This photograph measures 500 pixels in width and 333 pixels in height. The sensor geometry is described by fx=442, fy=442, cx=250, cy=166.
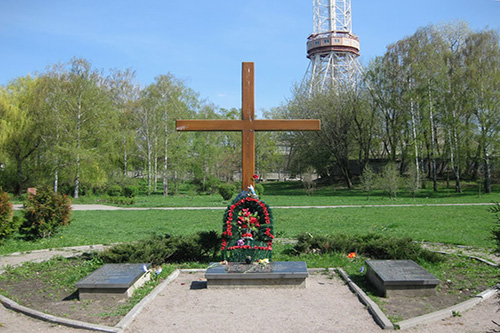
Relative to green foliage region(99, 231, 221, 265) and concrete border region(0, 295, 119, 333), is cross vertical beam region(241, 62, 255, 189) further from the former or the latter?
concrete border region(0, 295, 119, 333)

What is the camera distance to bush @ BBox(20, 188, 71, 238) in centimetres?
1141

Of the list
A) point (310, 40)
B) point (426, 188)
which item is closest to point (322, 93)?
point (426, 188)

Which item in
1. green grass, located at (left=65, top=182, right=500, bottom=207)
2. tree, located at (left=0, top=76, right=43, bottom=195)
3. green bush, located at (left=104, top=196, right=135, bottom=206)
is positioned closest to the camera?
green grass, located at (left=65, top=182, right=500, bottom=207)

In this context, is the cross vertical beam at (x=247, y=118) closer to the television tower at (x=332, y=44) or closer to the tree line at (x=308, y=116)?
the tree line at (x=308, y=116)

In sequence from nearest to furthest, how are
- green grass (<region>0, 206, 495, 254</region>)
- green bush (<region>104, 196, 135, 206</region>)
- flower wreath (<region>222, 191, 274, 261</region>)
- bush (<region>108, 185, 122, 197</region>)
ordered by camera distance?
flower wreath (<region>222, 191, 274, 261</region>) < green grass (<region>0, 206, 495, 254</region>) < green bush (<region>104, 196, 135, 206</region>) < bush (<region>108, 185, 122, 197</region>)

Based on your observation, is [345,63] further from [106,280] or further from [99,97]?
[106,280]

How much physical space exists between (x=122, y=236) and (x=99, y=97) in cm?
2237

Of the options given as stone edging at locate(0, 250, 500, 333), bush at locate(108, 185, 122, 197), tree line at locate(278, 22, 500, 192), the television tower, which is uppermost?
the television tower

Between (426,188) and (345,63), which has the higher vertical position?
(345,63)

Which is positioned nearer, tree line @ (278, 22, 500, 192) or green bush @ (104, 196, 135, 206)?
green bush @ (104, 196, 135, 206)

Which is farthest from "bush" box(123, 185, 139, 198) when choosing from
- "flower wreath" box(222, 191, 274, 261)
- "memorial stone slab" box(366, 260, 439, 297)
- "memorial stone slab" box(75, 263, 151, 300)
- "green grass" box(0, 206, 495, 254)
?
"memorial stone slab" box(366, 260, 439, 297)

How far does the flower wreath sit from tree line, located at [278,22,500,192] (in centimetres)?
2291

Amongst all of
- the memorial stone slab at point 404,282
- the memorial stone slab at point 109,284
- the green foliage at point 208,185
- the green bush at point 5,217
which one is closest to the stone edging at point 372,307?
the memorial stone slab at point 404,282

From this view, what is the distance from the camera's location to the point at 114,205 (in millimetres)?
25156
